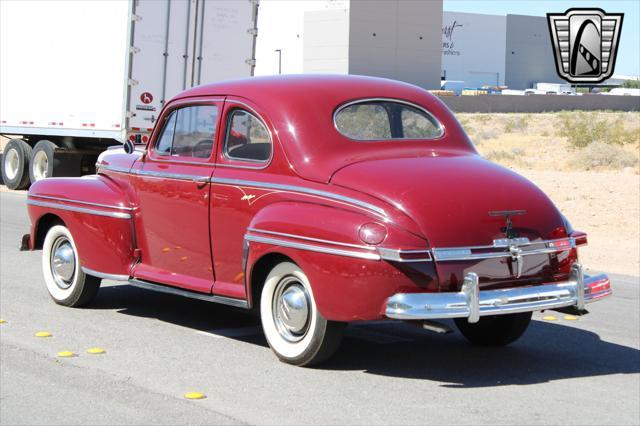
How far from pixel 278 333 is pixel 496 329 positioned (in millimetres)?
1710

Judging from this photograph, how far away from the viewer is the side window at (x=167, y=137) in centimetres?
827

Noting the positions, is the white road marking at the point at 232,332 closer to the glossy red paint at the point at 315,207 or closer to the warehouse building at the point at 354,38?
the glossy red paint at the point at 315,207

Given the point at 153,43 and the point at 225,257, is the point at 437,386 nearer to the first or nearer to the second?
the point at 225,257

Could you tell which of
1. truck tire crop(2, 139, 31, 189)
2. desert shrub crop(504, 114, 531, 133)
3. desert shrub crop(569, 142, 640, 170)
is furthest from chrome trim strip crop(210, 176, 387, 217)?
desert shrub crop(504, 114, 531, 133)

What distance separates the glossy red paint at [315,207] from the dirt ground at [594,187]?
653 cm

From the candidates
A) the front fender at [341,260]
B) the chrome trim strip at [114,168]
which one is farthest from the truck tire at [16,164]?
the front fender at [341,260]

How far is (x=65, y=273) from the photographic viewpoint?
895cm

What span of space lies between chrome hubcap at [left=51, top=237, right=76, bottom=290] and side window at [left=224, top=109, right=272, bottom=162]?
6.63 feet

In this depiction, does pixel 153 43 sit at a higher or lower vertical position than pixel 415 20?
lower

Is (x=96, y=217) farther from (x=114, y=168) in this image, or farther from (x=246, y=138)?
(x=246, y=138)

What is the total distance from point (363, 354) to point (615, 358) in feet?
5.95

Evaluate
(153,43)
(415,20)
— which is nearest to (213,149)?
(153,43)

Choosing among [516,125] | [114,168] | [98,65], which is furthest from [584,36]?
[516,125]

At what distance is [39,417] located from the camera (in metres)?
5.79
